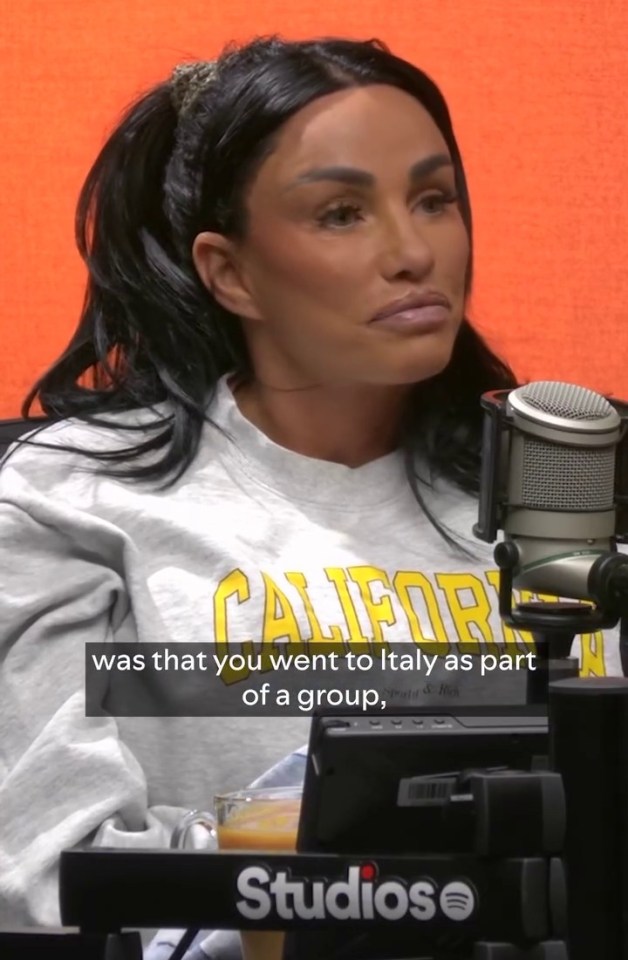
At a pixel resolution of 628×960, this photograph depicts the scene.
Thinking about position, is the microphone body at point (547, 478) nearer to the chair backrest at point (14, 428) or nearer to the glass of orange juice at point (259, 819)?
the glass of orange juice at point (259, 819)

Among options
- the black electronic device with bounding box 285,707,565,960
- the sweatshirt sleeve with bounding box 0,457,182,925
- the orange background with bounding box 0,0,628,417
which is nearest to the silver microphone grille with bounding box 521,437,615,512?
the black electronic device with bounding box 285,707,565,960

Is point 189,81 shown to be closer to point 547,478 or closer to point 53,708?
point 53,708

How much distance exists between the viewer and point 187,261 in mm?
1631

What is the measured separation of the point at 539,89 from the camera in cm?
190

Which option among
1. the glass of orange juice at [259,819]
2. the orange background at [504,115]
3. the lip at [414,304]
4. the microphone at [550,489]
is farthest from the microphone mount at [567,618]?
the orange background at [504,115]

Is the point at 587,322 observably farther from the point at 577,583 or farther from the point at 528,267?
the point at 577,583

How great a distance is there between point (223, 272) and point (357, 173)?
0.67 ft

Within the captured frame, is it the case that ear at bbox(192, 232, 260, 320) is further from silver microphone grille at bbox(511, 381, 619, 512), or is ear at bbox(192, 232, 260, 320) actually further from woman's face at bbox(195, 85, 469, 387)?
silver microphone grille at bbox(511, 381, 619, 512)

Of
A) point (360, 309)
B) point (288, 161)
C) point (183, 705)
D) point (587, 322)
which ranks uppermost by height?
point (288, 161)

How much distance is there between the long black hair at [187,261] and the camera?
4.98ft

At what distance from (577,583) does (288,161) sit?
0.77 meters

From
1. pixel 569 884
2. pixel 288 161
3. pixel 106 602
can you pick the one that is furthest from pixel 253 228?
pixel 569 884

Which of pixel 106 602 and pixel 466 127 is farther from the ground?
pixel 466 127

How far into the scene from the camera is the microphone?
2.76 feet
